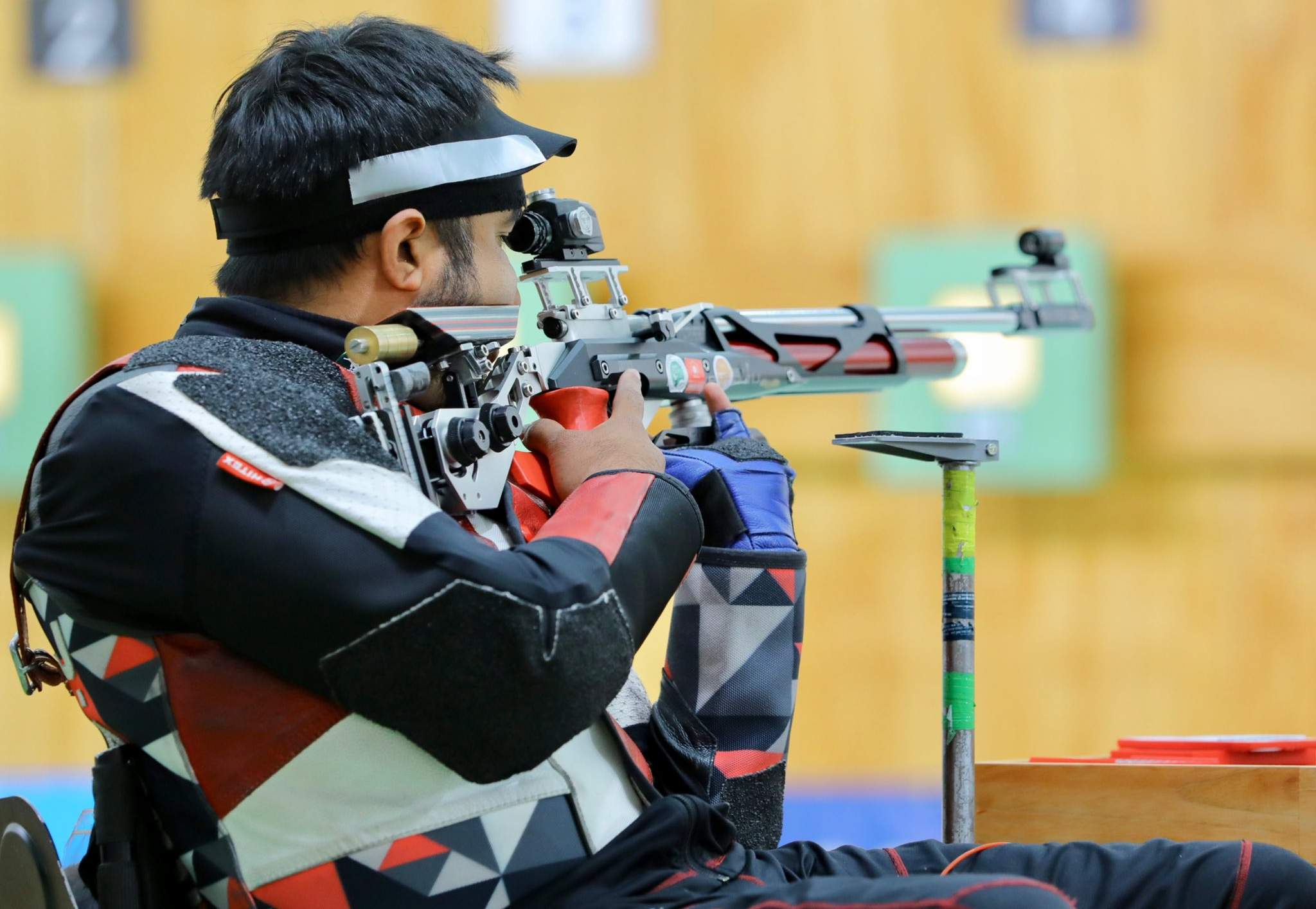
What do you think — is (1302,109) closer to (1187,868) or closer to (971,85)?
(971,85)

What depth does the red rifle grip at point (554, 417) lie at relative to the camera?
1.17 meters

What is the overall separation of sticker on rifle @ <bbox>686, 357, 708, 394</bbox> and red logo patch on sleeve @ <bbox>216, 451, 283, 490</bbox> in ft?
2.10

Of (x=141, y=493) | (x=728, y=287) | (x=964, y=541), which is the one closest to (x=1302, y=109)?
(x=728, y=287)

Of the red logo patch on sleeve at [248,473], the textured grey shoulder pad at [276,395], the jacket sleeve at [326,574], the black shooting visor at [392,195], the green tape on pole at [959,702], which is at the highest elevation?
the black shooting visor at [392,195]

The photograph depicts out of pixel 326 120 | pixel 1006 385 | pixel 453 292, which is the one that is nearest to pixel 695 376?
pixel 453 292

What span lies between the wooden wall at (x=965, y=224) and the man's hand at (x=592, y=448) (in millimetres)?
1887

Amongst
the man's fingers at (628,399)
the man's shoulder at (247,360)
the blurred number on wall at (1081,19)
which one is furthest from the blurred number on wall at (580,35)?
the man's shoulder at (247,360)

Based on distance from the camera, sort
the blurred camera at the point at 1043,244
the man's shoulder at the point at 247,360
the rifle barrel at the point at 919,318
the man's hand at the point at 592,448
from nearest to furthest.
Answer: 1. the man's shoulder at the point at 247,360
2. the man's hand at the point at 592,448
3. the rifle barrel at the point at 919,318
4. the blurred camera at the point at 1043,244

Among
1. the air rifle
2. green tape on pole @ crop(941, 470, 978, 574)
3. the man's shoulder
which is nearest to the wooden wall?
the air rifle

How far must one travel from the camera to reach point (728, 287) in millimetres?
3055

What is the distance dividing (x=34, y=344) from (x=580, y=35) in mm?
1378

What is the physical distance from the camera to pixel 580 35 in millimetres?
3082

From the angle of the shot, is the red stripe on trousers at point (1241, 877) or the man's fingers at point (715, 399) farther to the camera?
the man's fingers at point (715, 399)

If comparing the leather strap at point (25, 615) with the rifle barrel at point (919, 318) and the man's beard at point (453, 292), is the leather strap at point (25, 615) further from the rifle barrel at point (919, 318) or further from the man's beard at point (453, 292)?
the rifle barrel at point (919, 318)
